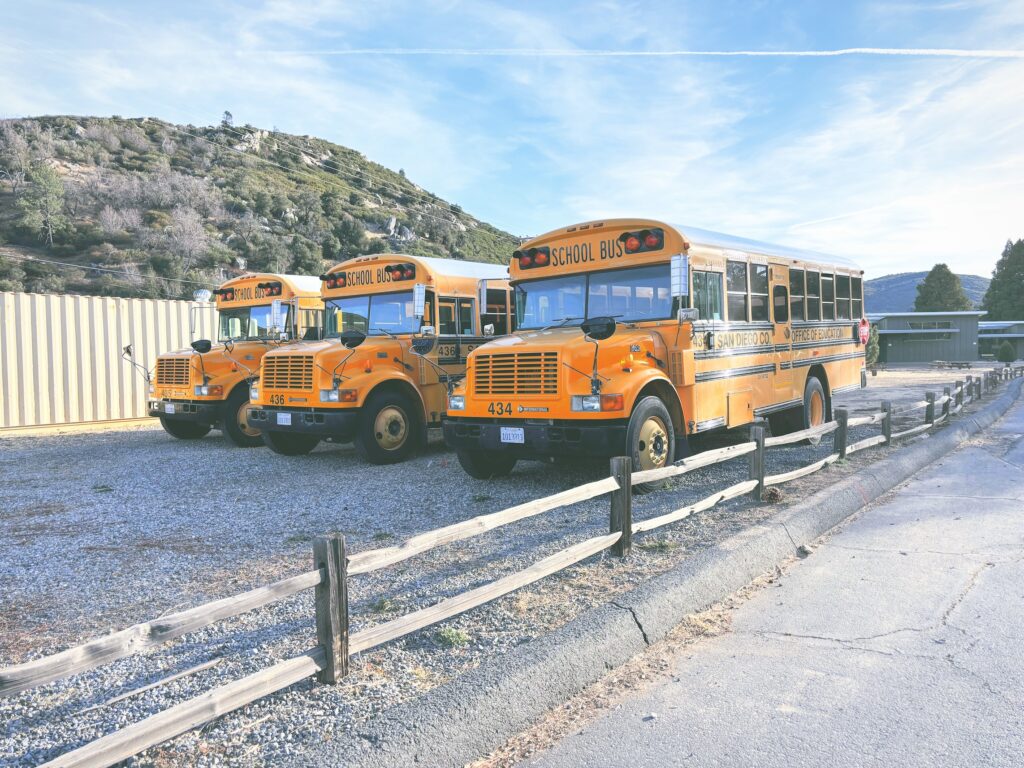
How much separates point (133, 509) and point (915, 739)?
6903mm

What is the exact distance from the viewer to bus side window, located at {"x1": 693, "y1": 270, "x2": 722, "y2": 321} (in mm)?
7545

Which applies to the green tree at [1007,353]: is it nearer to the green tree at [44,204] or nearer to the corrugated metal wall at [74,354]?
the corrugated metal wall at [74,354]

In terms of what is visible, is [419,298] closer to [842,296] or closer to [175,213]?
[842,296]

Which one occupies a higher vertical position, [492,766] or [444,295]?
[444,295]

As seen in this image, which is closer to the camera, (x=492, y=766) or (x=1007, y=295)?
(x=492, y=766)

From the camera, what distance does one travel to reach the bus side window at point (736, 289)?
8258 mm

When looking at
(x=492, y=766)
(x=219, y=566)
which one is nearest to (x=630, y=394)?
(x=219, y=566)

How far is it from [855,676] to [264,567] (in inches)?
148

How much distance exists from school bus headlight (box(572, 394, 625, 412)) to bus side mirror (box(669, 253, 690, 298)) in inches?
46.0

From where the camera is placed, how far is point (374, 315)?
10.1m

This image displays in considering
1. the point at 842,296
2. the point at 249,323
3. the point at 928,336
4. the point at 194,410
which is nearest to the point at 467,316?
the point at 249,323

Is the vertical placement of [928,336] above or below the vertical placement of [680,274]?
above

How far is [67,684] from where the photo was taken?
342cm

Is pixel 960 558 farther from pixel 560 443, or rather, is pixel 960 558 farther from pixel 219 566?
pixel 219 566
